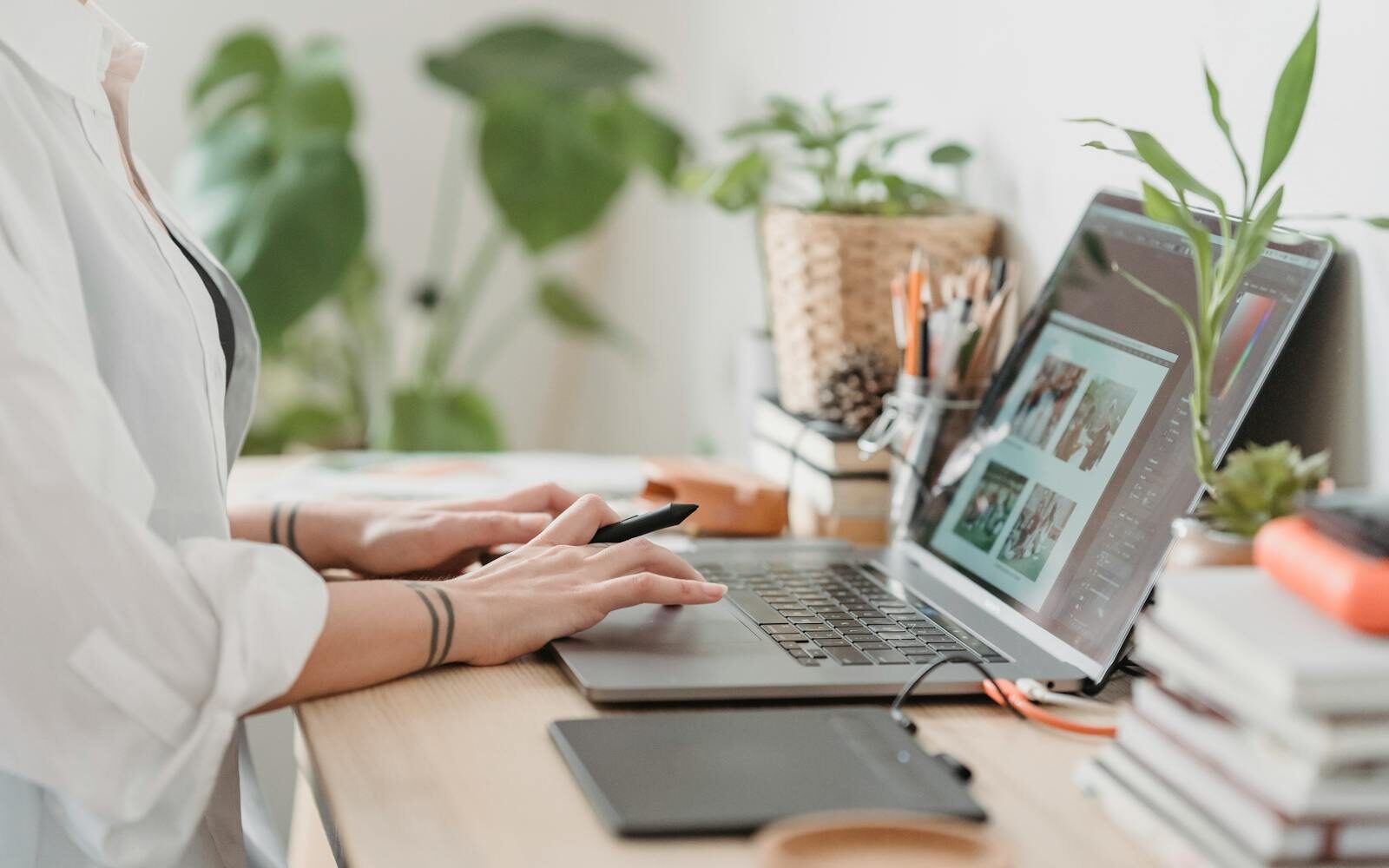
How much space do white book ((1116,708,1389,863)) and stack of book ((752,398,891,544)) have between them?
63 centimetres

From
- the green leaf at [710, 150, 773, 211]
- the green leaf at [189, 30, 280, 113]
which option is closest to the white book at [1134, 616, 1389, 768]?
the green leaf at [710, 150, 773, 211]

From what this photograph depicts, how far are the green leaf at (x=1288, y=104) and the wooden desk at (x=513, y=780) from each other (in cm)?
36

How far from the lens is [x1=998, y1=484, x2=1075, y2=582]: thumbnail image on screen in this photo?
957mm

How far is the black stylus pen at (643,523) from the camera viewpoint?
38.3 inches

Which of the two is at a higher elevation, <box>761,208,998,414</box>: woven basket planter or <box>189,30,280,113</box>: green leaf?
<box>761,208,998,414</box>: woven basket planter

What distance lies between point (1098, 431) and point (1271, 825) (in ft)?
1.46

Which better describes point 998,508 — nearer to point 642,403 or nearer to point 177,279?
point 177,279

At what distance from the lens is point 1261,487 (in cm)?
70

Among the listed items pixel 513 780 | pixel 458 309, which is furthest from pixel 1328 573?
pixel 458 309

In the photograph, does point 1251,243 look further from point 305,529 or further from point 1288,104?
point 305,529

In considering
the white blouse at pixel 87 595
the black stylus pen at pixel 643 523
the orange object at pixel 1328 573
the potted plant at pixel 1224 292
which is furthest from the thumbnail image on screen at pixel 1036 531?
the white blouse at pixel 87 595

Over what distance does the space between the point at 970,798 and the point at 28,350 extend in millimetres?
500

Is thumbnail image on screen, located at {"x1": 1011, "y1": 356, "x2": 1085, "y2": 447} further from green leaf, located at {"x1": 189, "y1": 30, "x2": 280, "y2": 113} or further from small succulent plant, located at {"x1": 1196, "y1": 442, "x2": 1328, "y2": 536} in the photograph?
green leaf, located at {"x1": 189, "y1": 30, "x2": 280, "y2": 113}

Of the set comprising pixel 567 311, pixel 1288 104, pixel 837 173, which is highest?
pixel 1288 104
